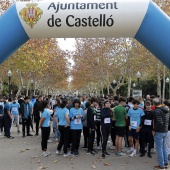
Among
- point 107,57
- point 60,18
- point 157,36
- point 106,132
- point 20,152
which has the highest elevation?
point 107,57

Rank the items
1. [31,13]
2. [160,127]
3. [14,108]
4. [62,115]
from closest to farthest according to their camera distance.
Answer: [31,13], [160,127], [62,115], [14,108]

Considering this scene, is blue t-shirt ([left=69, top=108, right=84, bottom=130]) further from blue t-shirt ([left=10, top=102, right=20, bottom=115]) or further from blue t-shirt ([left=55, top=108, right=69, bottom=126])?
blue t-shirt ([left=10, top=102, right=20, bottom=115])

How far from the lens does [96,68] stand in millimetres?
35031

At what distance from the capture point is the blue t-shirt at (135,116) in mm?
9094

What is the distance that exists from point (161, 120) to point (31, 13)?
4.21 meters

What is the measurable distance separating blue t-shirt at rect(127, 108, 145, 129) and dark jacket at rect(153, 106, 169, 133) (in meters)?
1.39

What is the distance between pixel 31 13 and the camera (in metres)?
6.74

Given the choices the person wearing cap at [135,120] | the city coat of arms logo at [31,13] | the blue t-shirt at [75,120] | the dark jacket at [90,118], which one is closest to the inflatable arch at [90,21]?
the city coat of arms logo at [31,13]

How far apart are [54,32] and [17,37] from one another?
34.6 inches

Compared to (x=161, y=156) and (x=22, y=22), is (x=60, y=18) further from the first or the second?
(x=161, y=156)

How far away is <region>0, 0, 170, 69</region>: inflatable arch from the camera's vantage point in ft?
21.6

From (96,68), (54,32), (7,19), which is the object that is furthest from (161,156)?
(96,68)

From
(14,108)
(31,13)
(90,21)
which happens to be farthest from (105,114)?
(14,108)

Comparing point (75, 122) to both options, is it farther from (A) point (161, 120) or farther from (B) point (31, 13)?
(B) point (31, 13)
